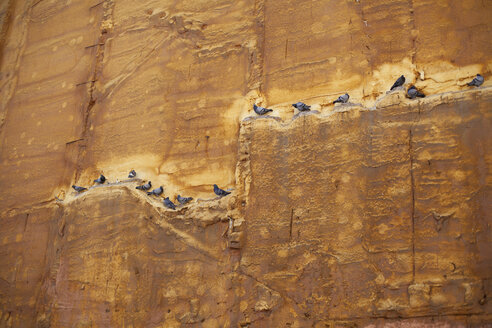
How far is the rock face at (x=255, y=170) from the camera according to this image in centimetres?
539

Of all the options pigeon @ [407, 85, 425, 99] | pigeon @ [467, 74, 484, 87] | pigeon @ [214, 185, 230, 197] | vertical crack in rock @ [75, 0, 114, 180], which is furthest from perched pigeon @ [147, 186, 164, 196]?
pigeon @ [467, 74, 484, 87]

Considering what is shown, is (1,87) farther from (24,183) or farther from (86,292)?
(86,292)

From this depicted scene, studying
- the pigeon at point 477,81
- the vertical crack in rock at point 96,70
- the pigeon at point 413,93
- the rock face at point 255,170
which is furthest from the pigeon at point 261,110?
the vertical crack in rock at point 96,70

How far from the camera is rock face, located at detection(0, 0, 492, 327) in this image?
5.39m

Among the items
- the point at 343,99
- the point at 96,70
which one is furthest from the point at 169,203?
the point at 96,70

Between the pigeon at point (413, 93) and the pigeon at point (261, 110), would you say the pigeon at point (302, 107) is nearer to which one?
the pigeon at point (261, 110)

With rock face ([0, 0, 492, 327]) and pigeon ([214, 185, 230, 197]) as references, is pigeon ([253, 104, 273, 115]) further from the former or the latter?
pigeon ([214, 185, 230, 197])

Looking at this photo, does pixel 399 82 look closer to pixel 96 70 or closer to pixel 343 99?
pixel 343 99

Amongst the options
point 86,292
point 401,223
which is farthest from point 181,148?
point 401,223

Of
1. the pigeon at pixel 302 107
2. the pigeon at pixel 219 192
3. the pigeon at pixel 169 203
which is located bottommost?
the pigeon at pixel 169 203

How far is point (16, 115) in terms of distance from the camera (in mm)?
8281

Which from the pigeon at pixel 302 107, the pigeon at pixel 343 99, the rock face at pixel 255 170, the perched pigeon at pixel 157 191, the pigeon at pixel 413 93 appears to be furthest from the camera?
the perched pigeon at pixel 157 191

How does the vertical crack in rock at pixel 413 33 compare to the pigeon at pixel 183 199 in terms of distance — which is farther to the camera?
the pigeon at pixel 183 199

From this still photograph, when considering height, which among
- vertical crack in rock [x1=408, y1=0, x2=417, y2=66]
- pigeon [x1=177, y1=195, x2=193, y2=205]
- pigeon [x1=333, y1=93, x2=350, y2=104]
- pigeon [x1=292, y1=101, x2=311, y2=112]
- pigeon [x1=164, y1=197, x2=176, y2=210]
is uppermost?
vertical crack in rock [x1=408, y1=0, x2=417, y2=66]
